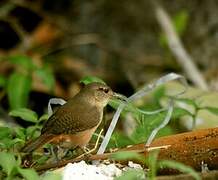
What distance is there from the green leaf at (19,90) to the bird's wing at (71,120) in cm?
260

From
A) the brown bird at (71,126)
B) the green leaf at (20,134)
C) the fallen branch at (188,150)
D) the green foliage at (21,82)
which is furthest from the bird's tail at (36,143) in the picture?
the green foliage at (21,82)

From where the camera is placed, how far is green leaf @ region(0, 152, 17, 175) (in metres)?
3.07

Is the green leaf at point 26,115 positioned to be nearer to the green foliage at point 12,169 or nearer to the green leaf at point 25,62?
the green foliage at point 12,169

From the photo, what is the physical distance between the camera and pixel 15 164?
3.11m

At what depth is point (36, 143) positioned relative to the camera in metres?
3.75

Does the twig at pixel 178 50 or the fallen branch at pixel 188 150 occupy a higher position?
the twig at pixel 178 50

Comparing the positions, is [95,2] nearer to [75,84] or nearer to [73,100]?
[75,84]

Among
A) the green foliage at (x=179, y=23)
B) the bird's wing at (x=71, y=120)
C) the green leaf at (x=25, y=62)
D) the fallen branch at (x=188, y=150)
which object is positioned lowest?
the fallen branch at (x=188, y=150)

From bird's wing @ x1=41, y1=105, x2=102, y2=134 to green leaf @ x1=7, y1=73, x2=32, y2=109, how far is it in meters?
2.60

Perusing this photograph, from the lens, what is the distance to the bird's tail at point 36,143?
12.2 ft

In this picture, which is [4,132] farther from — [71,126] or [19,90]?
[19,90]

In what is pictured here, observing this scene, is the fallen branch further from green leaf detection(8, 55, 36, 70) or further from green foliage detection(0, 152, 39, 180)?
green leaf detection(8, 55, 36, 70)

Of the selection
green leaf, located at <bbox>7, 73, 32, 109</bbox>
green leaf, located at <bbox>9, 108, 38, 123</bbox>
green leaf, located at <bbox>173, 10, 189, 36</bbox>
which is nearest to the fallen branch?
green leaf, located at <bbox>9, 108, 38, 123</bbox>

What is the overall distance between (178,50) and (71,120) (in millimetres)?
4093
